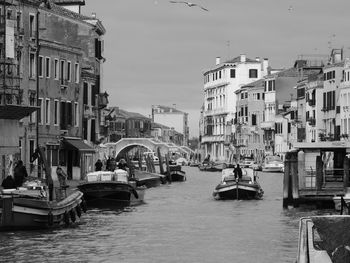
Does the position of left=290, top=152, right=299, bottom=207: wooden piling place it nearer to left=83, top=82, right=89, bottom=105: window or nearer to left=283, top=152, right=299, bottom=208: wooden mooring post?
left=283, top=152, right=299, bottom=208: wooden mooring post

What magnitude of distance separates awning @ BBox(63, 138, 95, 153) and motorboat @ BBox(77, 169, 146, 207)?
1406cm

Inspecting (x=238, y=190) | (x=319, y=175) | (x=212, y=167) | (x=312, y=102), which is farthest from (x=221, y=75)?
(x=319, y=175)

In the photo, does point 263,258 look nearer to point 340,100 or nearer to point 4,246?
point 4,246

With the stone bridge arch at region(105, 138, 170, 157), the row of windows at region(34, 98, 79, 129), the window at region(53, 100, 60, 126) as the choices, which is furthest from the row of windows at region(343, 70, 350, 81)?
the window at region(53, 100, 60, 126)

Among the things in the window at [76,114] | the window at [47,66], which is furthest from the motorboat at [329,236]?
the window at [76,114]

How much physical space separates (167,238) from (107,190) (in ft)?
40.1

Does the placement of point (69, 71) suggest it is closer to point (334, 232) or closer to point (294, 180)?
point (294, 180)

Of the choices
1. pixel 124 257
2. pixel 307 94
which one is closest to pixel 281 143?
pixel 307 94

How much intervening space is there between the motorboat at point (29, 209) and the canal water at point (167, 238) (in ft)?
1.03

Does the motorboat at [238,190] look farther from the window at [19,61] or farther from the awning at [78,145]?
the awning at [78,145]

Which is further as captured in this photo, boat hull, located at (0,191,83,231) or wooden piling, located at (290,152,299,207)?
wooden piling, located at (290,152,299,207)

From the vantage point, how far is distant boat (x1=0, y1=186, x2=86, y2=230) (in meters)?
27.8

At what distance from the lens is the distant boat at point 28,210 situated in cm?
2784

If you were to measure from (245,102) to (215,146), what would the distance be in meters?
23.6
